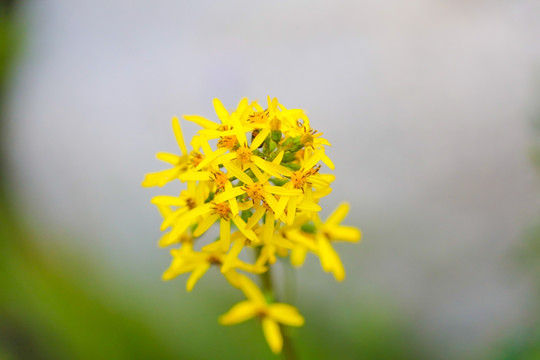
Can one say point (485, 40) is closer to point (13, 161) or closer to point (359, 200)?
point (359, 200)

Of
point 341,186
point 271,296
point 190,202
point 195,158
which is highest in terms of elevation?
point 341,186

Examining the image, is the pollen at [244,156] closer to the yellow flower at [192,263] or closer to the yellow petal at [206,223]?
the yellow petal at [206,223]

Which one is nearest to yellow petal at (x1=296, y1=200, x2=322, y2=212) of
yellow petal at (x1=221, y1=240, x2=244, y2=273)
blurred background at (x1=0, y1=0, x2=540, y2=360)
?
yellow petal at (x1=221, y1=240, x2=244, y2=273)

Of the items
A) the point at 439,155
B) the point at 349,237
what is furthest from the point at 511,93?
the point at 349,237

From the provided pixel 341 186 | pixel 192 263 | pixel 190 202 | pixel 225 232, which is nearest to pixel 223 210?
pixel 225 232

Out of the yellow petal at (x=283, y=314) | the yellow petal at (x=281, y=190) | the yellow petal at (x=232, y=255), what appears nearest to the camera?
the yellow petal at (x=281, y=190)

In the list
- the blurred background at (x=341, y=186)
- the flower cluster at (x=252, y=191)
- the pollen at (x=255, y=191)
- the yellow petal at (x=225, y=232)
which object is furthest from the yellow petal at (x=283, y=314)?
the blurred background at (x=341, y=186)

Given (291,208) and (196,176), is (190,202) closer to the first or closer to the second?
(196,176)
